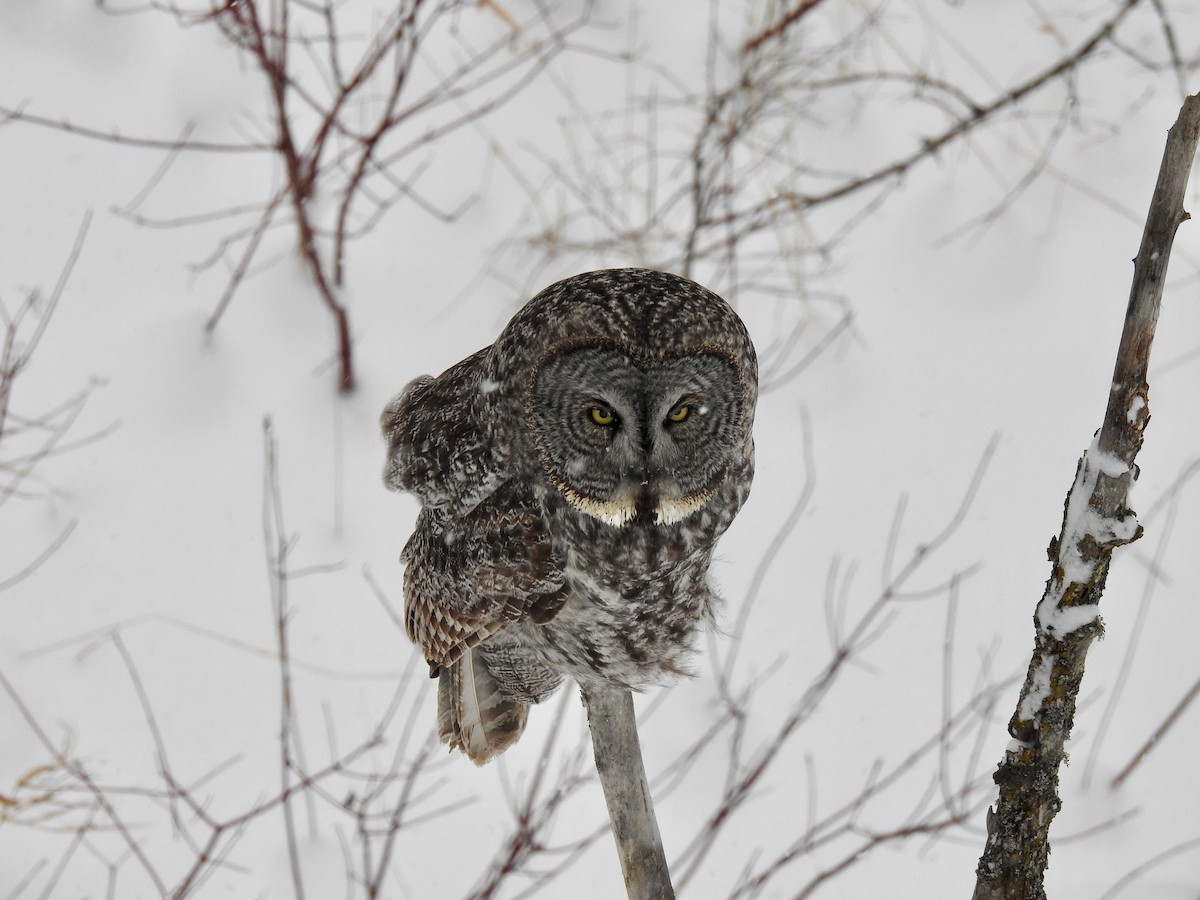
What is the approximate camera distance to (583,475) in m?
1.68

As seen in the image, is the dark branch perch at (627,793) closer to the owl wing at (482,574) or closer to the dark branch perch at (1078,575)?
the owl wing at (482,574)

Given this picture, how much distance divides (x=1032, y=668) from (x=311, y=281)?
2801 millimetres

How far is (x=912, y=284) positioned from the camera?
3863 mm

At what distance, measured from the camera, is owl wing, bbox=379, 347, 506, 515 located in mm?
1797

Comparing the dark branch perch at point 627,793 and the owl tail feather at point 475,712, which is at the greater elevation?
the owl tail feather at point 475,712

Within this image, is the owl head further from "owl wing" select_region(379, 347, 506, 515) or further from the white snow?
the white snow

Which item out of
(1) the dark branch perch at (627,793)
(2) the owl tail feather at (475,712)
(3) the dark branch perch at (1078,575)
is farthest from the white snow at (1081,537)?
(2) the owl tail feather at (475,712)

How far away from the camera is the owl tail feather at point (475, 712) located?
228 centimetres

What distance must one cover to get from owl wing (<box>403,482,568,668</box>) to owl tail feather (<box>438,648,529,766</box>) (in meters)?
0.21

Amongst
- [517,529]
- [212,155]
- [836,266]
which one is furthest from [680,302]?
[212,155]

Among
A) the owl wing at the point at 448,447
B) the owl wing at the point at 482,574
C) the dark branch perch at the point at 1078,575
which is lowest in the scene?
the dark branch perch at the point at 1078,575

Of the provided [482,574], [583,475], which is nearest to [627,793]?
[482,574]

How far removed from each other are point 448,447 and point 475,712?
0.71 m

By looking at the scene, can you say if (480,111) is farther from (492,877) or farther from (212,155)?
(492,877)
